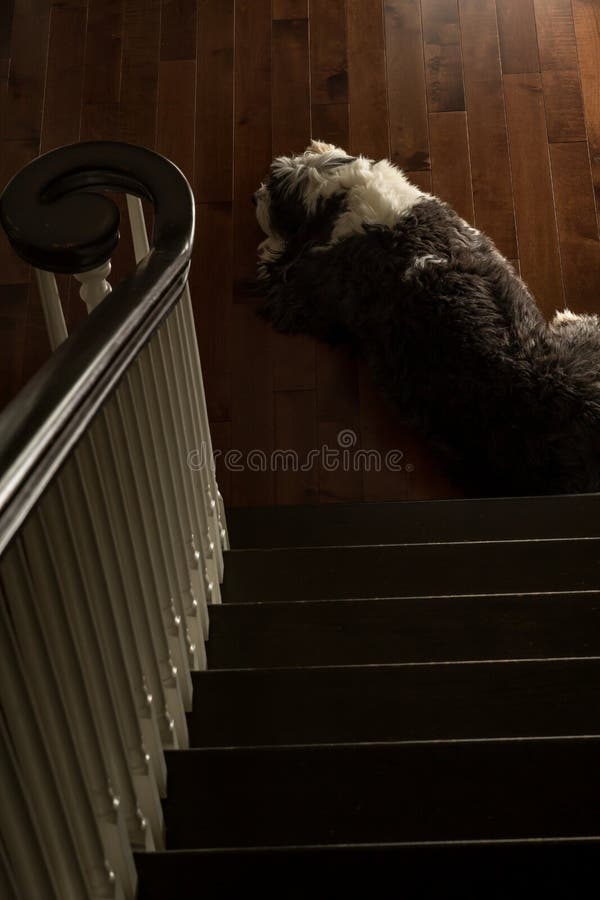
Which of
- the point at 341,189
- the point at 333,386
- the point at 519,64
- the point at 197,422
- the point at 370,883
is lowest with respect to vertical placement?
the point at 370,883

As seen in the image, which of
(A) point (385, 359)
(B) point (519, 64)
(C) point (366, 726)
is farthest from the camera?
(B) point (519, 64)

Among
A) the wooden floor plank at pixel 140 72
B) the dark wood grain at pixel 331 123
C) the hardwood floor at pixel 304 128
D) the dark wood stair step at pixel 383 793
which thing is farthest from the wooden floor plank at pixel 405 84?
the dark wood stair step at pixel 383 793

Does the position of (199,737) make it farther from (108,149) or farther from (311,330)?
(311,330)

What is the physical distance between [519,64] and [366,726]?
2577 mm

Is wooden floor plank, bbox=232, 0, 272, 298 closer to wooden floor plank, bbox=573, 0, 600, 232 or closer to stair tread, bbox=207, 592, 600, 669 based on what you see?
wooden floor plank, bbox=573, 0, 600, 232

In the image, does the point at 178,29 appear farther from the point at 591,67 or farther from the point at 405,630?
the point at 405,630

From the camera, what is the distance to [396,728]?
5.15ft

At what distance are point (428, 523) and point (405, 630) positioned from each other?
0.50 metres

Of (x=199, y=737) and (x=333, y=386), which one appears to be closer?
(x=199, y=737)

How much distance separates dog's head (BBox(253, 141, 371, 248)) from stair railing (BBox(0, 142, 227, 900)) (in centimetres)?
138

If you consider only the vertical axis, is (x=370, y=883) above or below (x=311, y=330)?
below

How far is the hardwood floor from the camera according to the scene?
2.89m

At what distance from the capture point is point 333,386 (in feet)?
9.57

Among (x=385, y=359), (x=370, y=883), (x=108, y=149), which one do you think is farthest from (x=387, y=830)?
(x=385, y=359)
